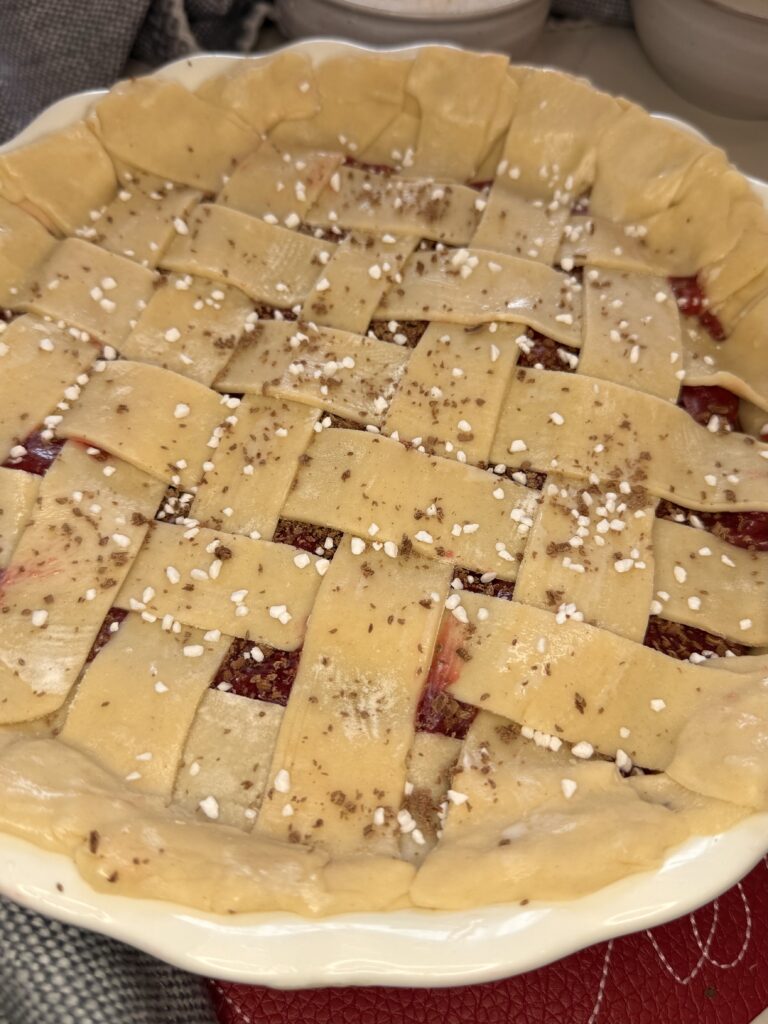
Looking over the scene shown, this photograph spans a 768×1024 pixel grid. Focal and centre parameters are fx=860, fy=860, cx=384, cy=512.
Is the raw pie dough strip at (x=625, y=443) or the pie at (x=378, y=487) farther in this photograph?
the raw pie dough strip at (x=625, y=443)

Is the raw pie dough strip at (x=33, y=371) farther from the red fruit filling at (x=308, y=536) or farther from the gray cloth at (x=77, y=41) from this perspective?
the gray cloth at (x=77, y=41)

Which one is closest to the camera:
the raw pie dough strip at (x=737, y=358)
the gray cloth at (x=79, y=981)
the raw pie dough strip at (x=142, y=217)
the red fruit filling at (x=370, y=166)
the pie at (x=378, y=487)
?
the gray cloth at (x=79, y=981)

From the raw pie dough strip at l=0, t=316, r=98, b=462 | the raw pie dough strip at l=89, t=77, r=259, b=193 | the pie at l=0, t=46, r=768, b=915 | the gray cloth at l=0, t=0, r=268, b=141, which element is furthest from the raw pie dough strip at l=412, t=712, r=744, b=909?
the gray cloth at l=0, t=0, r=268, b=141

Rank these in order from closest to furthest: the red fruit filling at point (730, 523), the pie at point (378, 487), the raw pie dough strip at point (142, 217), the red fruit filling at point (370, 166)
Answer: the pie at point (378, 487) → the red fruit filling at point (730, 523) → the raw pie dough strip at point (142, 217) → the red fruit filling at point (370, 166)

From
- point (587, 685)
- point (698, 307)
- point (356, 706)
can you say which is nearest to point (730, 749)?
point (587, 685)

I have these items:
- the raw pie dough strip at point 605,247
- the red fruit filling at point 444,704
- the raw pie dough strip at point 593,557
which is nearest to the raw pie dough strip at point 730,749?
the raw pie dough strip at point 593,557

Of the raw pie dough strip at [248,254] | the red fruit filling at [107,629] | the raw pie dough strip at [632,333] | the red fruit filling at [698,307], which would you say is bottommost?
the red fruit filling at [107,629]

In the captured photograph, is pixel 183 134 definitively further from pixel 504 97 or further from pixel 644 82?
pixel 644 82
